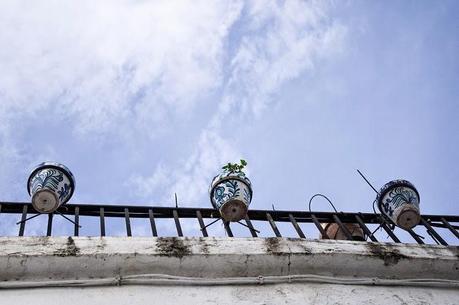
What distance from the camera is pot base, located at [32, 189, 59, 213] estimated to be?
3.89 metres

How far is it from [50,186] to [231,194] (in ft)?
3.88

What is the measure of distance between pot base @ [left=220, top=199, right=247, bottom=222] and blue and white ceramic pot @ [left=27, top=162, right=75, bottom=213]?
1030mm

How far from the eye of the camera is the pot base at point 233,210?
4121 millimetres

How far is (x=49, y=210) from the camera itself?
3.90 metres

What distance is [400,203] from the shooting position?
4379mm

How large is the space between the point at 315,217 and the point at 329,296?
1.10m

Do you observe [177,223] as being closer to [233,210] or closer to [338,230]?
[233,210]

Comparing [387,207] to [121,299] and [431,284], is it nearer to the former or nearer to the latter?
[431,284]

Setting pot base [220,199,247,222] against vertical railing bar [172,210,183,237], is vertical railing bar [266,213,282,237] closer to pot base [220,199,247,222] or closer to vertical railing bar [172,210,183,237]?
pot base [220,199,247,222]

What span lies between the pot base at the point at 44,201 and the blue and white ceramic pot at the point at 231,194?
1063mm

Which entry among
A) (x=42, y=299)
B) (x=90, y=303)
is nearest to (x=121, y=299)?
(x=90, y=303)

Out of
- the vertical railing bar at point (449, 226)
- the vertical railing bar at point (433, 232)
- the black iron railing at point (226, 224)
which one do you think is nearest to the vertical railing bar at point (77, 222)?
the black iron railing at point (226, 224)

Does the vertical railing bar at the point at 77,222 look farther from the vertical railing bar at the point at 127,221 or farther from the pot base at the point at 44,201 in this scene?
the vertical railing bar at the point at 127,221

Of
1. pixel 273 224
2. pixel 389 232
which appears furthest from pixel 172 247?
pixel 389 232
